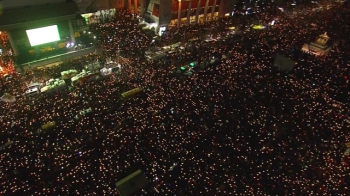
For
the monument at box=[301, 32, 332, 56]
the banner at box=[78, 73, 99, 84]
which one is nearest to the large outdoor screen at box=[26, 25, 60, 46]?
the banner at box=[78, 73, 99, 84]

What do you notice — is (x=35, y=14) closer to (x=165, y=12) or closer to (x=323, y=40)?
(x=165, y=12)

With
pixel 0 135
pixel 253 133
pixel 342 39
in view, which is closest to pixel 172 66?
pixel 253 133

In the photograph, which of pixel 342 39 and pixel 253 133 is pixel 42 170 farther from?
pixel 342 39

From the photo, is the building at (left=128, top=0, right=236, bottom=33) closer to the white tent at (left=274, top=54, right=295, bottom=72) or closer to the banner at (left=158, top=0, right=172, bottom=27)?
the banner at (left=158, top=0, right=172, bottom=27)

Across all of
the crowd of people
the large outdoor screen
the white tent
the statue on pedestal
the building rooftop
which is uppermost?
Answer: the building rooftop

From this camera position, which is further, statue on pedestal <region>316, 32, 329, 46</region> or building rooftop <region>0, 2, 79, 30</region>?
statue on pedestal <region>316, 32, 329, 46</region>
